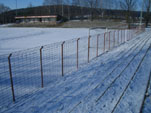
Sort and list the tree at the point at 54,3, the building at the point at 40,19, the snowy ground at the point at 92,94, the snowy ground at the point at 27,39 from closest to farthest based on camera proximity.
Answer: the snowy ground at the point at 92,94 < the snowy ground at the point at 27,39 < the building at the point at 40,19 < the tree at the point at 54,3

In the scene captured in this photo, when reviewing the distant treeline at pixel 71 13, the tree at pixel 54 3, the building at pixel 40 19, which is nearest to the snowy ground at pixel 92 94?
the building at pixel 40 19

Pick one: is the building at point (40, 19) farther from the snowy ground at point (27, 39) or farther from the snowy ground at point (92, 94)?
the snowy ground at point (92, 94)

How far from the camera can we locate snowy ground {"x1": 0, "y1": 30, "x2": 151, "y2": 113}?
427 centimetres

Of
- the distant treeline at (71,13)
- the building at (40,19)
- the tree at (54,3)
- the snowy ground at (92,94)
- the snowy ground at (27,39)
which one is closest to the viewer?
the snowy ground at (92,94)

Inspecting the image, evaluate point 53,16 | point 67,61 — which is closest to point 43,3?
point 53,16

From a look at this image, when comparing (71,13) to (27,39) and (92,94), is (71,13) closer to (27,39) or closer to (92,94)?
(27,39)

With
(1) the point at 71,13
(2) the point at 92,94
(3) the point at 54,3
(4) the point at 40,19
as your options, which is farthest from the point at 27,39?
(3) the point at 54,3

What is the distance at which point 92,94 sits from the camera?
504 centimetres

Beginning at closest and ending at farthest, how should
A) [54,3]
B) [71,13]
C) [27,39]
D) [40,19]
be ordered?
[27,39] → [40,19] → [71,13] → [54,3]

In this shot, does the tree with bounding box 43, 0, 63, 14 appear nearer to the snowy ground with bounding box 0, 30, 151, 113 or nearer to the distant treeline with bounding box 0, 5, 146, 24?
the distant treeline with bounding box 0, 5, 146, 24

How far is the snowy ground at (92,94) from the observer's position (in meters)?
4.27

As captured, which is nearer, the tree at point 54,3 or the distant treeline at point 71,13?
the distant treeline at point 71,13

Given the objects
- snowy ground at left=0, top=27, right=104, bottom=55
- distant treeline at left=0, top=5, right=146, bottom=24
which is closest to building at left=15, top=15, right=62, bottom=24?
distant treeline at left=0, top=5, right=146, bottom=24

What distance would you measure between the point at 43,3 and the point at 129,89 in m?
105
